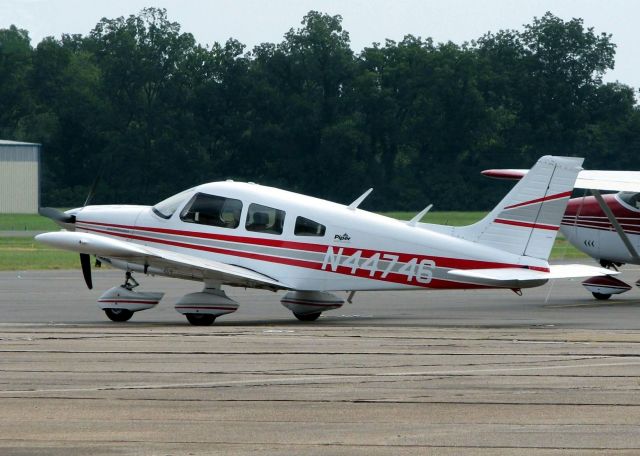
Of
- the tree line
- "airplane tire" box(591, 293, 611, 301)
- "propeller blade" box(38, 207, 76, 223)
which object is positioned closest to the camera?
"propeller blade" box(38, 207, 76, 223)

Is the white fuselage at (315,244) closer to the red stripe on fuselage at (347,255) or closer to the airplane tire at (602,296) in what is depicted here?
the red stripe on fuselage at (347,255)

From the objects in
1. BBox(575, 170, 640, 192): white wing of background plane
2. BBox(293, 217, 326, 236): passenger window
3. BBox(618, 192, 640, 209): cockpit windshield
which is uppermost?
BBox(575, 170, 640, 192): white wing of background plane

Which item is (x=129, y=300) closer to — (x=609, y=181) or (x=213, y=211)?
(x=213, y=211)

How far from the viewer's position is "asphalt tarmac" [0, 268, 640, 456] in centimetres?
983

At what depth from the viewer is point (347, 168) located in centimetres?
9462

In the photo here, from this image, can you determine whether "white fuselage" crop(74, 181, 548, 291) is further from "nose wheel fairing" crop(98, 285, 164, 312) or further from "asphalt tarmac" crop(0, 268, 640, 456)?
"asphalt tarmac" crop(0, 268, 640, 456)

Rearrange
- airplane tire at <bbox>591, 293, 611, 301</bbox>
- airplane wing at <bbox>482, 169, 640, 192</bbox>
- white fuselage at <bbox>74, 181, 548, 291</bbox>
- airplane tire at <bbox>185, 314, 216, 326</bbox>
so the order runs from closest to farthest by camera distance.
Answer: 1. white fuselage at <bbox>74, 181, 548, 291</bbox>
2. airplane tire at <bbox>185, 314, 216, 326</bbox>
3. airplane wing at <bbox>482, 169, 640, 192</bbox>
4. airplane tire at <bbox>591, 293, 611, 301</bbox>

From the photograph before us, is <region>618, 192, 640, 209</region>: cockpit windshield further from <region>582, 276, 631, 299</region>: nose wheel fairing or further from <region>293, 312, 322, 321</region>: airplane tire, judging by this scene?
<region>293, 312, 322, 321</region>: airplane tire

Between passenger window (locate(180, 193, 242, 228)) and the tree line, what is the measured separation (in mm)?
71255

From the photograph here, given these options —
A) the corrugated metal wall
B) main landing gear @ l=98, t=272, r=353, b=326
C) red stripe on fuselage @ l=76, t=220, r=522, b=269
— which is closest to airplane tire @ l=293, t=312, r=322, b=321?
main landing gear @ l=98, t=272, r=353, b=326

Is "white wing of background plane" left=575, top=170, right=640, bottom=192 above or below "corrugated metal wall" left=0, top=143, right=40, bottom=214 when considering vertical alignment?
above

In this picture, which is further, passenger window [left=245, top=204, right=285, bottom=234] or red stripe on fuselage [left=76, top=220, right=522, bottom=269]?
passenger window [left=245, top=204, right=285, bottom=234]

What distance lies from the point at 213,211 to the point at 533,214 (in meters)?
4.61

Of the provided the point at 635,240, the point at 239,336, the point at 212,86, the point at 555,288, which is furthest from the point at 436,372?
the point at 212,86
